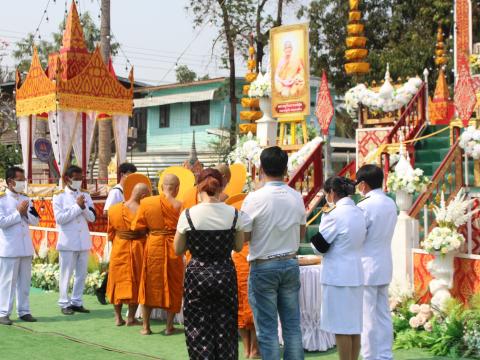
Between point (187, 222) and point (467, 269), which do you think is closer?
point (187, 222)

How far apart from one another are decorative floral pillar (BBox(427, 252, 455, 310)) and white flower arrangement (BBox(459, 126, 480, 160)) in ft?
8.29

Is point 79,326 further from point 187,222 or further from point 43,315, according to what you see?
point 187,222

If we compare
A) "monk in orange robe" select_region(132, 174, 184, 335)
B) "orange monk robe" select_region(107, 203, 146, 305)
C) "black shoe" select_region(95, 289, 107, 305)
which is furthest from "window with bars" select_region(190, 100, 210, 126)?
"monk in orange robe" select_region(132, 174, 184, 335)

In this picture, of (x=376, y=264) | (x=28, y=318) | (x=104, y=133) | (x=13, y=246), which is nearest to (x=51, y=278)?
(x=28, y=318)

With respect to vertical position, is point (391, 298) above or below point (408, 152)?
below

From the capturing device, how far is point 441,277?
7801 millimetres

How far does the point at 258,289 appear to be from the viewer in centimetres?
560

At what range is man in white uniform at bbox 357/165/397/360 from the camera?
628 centimetres

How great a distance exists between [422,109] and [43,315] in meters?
7.59

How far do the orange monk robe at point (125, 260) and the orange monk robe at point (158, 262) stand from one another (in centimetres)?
37

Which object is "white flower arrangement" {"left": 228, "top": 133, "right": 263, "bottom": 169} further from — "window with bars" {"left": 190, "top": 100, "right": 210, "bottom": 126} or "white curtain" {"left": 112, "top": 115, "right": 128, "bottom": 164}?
"window with bars" {"left": 190, "top": 100, "right": 210, "bottom": 126}

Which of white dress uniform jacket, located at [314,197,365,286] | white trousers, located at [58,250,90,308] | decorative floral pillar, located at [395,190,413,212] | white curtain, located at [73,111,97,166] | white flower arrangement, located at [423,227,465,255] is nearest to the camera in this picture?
white dress uniform jacket, located at [314,197,365,286]

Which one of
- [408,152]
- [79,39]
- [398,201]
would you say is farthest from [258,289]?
[79,39]

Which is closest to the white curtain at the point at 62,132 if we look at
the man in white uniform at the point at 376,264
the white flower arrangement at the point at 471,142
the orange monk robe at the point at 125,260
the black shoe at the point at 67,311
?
the black shoe at the point at 67,311
